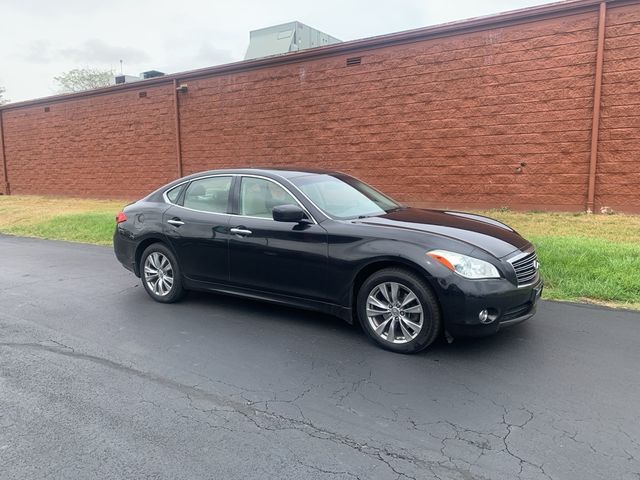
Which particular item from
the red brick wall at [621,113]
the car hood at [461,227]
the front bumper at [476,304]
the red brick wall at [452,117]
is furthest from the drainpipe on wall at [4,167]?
the front bumper at [476,304]

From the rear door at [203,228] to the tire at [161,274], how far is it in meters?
0.18

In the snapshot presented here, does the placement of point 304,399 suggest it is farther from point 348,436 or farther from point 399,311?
point 399,311

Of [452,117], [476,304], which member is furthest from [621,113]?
[476,304]

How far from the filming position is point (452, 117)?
1165cm

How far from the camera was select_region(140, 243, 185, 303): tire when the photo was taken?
19.8ft

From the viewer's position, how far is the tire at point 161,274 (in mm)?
6031

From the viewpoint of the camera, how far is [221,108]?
52.0 feet

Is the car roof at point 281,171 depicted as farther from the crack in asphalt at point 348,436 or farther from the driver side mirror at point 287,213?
the crack in asphalt at point 348,436

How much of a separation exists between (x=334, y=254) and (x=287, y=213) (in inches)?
23.3

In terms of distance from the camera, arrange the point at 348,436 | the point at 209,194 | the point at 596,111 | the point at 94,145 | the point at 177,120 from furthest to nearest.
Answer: the point at 94,145 < the point at 177,120 < the point at 596,111 < the point at 209,194 < the point at 348,436

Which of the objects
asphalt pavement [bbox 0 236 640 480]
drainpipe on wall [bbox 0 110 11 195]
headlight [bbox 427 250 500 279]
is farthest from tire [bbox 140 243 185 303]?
drainpipe on wall [bbox 0 110 11 195]

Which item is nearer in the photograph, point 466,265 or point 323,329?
point 466,265

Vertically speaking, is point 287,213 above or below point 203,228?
above

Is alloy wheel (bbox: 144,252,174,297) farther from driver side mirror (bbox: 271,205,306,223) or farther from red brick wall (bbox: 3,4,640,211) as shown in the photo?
red brick wall (bbox: 3,4,640,211)
